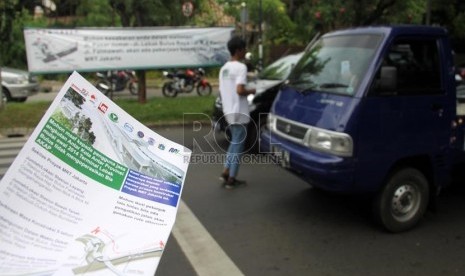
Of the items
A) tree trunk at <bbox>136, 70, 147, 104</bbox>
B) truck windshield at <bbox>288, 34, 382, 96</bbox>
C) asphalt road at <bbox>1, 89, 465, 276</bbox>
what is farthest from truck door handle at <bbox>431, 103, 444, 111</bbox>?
tree trunk at <bbox>136, 70, 147, 104</bbox>

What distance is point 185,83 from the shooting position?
1653 centimetres

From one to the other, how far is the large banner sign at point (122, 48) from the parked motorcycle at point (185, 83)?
16.6ft

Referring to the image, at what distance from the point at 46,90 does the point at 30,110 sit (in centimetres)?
895

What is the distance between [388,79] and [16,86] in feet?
41.0

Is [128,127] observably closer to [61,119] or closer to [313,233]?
[61,119]

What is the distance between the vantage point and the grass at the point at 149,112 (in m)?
9.77

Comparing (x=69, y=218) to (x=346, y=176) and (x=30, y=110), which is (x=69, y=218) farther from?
(x=30, y=110)

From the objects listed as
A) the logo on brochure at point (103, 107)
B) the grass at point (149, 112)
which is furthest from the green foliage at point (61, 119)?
the grass at point (149, 112)

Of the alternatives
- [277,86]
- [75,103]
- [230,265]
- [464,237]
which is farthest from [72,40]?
[75,103]

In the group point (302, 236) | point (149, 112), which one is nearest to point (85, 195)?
point (302, 236)

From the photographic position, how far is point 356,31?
186 inches

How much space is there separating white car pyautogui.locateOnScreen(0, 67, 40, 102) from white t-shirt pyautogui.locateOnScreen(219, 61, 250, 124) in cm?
1006

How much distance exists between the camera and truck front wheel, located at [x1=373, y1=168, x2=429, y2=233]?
4.29 m

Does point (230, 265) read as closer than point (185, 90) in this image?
Yes
